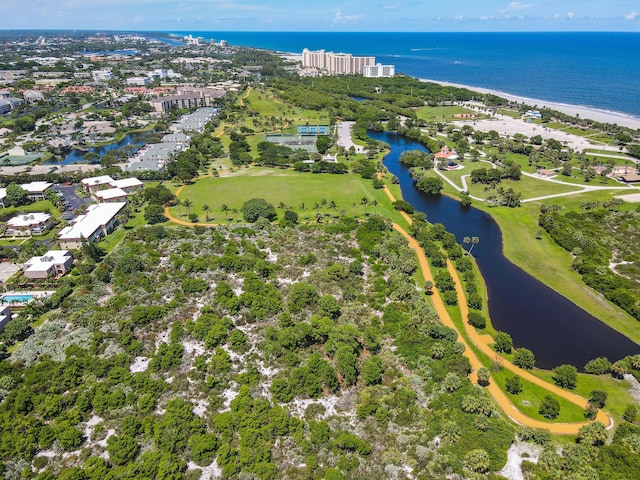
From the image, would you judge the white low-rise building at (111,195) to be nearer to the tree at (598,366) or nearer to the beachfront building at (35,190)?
the beachfront building at (35,190)

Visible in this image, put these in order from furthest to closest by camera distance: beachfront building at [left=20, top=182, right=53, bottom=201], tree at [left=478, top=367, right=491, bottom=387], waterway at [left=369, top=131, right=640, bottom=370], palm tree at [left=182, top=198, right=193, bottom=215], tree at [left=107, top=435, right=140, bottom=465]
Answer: beachfront building at [left=20, top=182, right=53, bottom=201], palm tree at [left=182, top=198, right=193, bottom=215], waterway at [left=369, top=131, right=640, bottom=370], tree at [left=478, top=367, right=491, bottom=387], tree at [left=107, top=435, right=140, bottom=465]

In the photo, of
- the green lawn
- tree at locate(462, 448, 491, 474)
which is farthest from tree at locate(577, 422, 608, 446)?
tree at locate(462, 448, 491, 474)

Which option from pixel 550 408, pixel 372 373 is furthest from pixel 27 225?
pixel 550 408

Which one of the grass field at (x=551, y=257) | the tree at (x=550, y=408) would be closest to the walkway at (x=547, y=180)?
the grass field at (x=551, y=257)

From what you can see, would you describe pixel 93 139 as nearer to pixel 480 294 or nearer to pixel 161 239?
pixel 161 239

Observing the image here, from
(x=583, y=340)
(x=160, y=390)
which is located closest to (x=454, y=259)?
(x=583, y=340)

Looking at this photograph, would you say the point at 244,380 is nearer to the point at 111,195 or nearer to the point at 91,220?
the point at 91,220

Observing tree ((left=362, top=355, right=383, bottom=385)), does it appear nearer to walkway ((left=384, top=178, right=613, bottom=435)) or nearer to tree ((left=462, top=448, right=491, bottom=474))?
walkway ((left=384, top=178, right=613, bottom=435))
